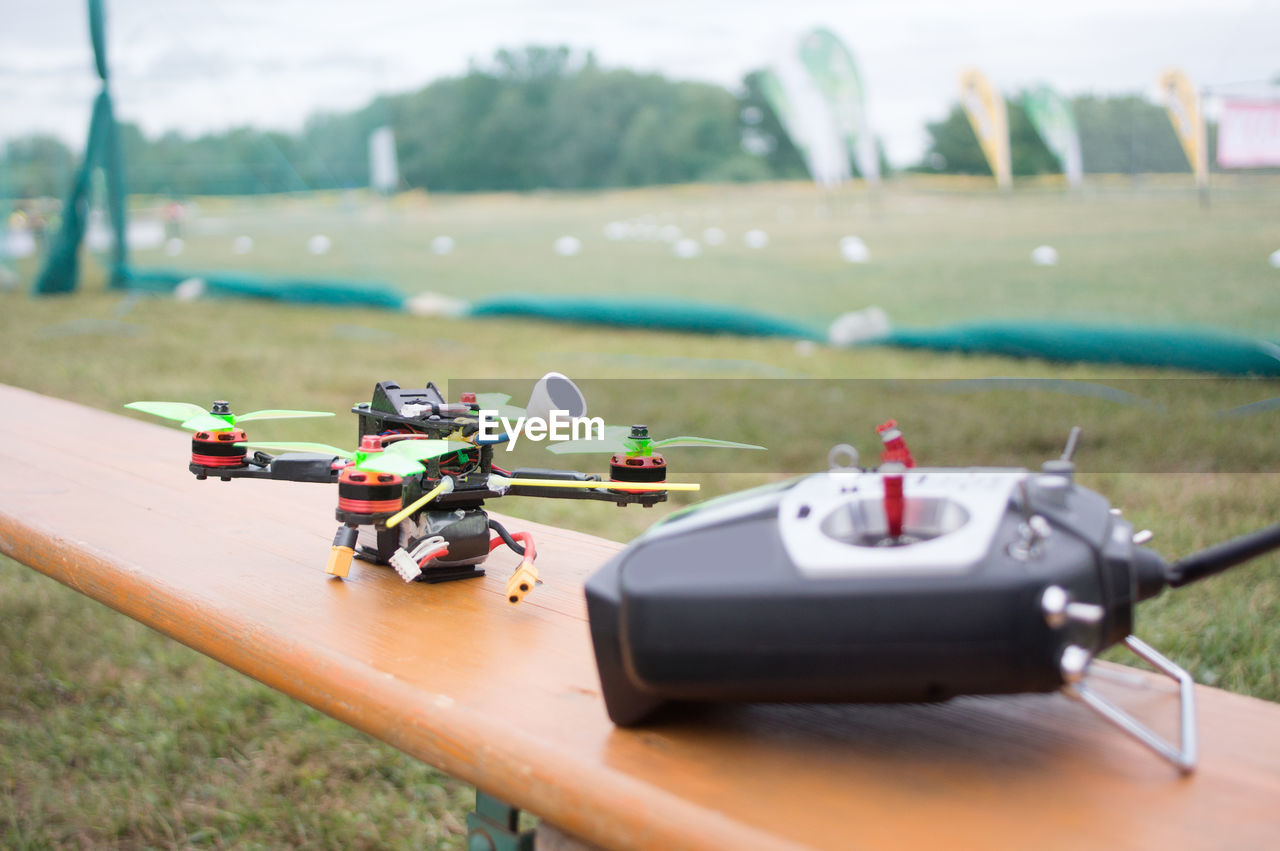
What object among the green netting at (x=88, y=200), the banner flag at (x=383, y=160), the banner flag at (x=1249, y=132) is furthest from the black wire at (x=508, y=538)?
the green netting at (x=88, y=200)

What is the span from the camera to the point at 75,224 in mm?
6371

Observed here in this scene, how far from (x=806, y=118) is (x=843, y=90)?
30cm

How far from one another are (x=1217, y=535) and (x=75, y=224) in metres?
6.31

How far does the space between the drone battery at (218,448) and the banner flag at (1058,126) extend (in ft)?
11.6

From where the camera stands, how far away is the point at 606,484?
768 millimetres

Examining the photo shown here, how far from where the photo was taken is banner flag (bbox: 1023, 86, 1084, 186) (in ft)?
12.2

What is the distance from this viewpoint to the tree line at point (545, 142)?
3904 mm

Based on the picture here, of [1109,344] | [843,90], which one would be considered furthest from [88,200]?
[1109,344]

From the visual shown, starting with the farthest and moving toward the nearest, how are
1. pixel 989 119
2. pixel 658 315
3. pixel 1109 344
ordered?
pixel 658 315
pixel 989 119
pixel 1109 344

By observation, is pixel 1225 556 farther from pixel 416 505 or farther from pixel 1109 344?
pixel 1109 344

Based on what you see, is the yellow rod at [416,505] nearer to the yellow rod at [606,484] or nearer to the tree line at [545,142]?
the yellow rod at [606,484]

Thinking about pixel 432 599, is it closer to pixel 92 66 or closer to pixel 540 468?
pixel 540 468

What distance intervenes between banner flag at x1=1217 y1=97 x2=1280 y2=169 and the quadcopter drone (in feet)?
10.6

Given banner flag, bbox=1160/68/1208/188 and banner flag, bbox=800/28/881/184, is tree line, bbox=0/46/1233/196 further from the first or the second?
banner flag, bbox=800/28/881/184
